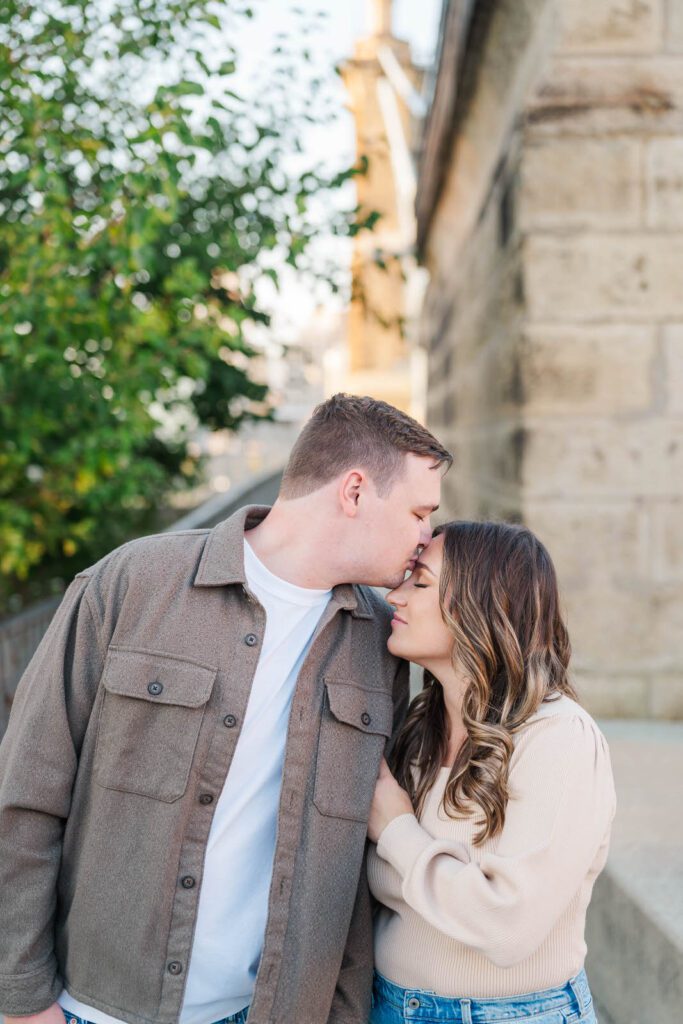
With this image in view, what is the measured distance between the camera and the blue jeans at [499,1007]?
2.20 m

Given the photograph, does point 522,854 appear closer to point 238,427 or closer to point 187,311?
point 187,311

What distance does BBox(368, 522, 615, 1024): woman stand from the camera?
208 centimetres

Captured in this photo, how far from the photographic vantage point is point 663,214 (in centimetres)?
417

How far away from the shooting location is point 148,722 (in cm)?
217

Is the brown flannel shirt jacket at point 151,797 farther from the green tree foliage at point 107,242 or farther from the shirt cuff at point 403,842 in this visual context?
the green tree foliage at point 107,242

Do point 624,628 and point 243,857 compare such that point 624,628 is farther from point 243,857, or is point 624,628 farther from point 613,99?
point 243,857

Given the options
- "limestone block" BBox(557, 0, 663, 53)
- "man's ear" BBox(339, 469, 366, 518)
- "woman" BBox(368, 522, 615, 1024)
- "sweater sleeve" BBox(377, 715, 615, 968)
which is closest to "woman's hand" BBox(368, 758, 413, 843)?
"woman" BBox(368, 522, 615, 1024)

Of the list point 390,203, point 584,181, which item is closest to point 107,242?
point 584,181

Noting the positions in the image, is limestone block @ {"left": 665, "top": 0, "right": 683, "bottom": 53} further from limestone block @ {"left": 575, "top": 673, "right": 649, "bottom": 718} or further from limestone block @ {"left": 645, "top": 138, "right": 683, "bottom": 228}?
limestone block @ {"left": 575, "top": 673, "right": 649, "bottom": 718}

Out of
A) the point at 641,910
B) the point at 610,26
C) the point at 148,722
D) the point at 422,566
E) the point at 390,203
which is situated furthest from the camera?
the point at 390,203

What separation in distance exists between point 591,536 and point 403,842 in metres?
2.21

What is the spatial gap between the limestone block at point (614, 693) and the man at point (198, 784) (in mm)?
2067

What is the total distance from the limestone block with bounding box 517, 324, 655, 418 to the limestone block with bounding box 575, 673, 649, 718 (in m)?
1.02

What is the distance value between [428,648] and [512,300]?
2471mm
